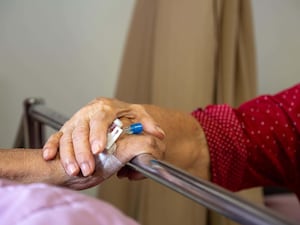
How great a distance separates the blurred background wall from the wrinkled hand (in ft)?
2.63

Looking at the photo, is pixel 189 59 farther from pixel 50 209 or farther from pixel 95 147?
pixel 50 209

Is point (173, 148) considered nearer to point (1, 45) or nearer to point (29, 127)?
point (29, 127)

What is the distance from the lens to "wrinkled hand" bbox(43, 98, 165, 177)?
58cm

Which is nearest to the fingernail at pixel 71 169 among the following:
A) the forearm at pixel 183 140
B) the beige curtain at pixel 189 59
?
the forearm at pixel 183 140

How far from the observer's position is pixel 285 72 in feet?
5.03

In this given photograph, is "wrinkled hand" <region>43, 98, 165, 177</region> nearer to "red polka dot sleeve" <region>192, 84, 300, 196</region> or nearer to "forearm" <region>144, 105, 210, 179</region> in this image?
"forearm" <region>144, 105, 210, 179</region>

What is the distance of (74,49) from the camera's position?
1449 millimetres

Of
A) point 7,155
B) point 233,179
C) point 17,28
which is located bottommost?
point 233,179

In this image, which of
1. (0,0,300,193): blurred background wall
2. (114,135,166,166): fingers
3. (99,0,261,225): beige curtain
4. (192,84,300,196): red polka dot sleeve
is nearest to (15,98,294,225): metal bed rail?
(114,135,166,166): fingers

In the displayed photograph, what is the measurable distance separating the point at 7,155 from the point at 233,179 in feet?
1.41

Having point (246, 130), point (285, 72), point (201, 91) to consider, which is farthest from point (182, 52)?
point (285, 72)

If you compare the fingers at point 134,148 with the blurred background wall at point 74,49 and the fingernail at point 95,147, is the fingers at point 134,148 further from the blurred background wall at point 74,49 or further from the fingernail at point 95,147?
the blurred background wall at point 74,49

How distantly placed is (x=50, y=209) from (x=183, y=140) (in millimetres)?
482

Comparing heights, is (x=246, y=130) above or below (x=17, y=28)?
below
